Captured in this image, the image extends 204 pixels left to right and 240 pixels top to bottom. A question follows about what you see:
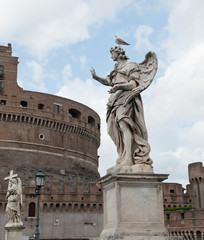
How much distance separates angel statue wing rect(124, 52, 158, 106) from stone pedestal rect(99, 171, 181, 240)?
40.5 inches

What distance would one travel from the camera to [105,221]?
4.65 meters

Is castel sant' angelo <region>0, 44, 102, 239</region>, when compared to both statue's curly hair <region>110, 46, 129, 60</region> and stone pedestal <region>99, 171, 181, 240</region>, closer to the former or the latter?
statue's curly hair <region>110, 46, 129, 60</region>

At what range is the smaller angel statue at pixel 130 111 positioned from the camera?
4.70 meters

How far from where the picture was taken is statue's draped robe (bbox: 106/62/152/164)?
4719mm

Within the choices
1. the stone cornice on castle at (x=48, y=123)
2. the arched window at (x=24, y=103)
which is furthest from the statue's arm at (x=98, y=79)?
the arched window at (x=24, y=103)

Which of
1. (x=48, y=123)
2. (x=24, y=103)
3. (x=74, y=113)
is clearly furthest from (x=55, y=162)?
(x=24, y=103)

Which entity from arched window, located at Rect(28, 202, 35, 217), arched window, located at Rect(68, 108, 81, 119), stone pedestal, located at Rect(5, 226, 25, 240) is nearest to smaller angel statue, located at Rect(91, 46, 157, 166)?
stone pedestal, located at Rect(5, 226, 25, 240)

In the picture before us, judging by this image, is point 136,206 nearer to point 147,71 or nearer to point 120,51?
point 147,71

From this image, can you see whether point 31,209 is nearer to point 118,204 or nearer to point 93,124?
point 93,124

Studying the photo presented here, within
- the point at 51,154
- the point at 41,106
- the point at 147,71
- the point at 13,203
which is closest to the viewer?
the point at 147,71

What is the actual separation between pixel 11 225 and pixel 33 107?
1330 inches

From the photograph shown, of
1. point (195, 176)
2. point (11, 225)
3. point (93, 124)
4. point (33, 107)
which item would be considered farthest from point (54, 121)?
point (11, 225)

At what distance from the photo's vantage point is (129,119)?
15.6 feet

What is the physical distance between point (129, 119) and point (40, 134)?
42.2 m
